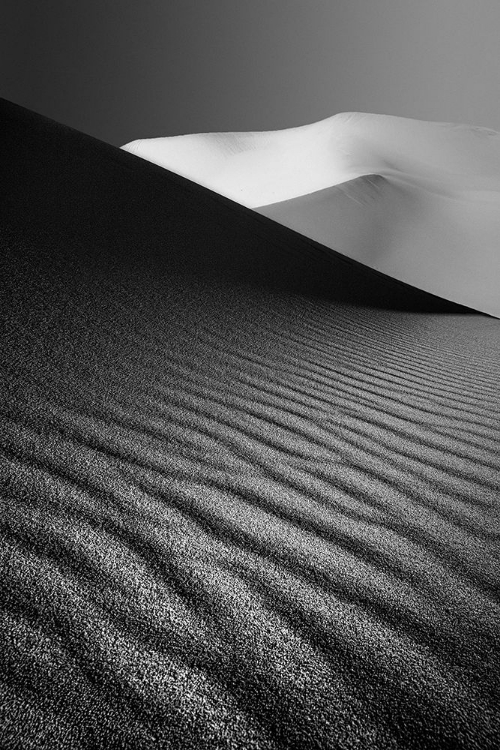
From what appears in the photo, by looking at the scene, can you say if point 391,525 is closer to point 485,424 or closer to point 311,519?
point 311,519

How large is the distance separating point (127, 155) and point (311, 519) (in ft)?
20.7

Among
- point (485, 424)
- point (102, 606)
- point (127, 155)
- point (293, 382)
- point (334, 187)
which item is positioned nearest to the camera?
point (102, 606)

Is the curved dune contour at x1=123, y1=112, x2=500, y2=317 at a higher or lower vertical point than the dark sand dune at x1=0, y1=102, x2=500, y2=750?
higher

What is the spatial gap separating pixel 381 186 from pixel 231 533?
18402 mm

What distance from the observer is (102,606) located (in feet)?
3.37

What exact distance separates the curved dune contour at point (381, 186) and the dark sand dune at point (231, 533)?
1048cm

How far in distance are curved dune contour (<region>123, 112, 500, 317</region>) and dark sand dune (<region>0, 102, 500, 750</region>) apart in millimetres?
10483

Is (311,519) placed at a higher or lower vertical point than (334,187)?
lower

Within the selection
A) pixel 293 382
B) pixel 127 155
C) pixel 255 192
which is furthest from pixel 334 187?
pixel 293 382

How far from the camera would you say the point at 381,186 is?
59.9 feet

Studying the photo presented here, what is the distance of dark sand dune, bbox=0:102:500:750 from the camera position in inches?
34.2

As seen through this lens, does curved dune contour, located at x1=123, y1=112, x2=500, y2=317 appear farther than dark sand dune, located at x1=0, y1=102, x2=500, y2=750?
Yes

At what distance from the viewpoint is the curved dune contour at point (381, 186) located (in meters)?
14.8

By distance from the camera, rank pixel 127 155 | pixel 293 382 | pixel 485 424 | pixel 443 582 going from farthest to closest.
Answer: pixel 127 155 → pixel 293 382 → pixel 485 424 → pixel 443 582
